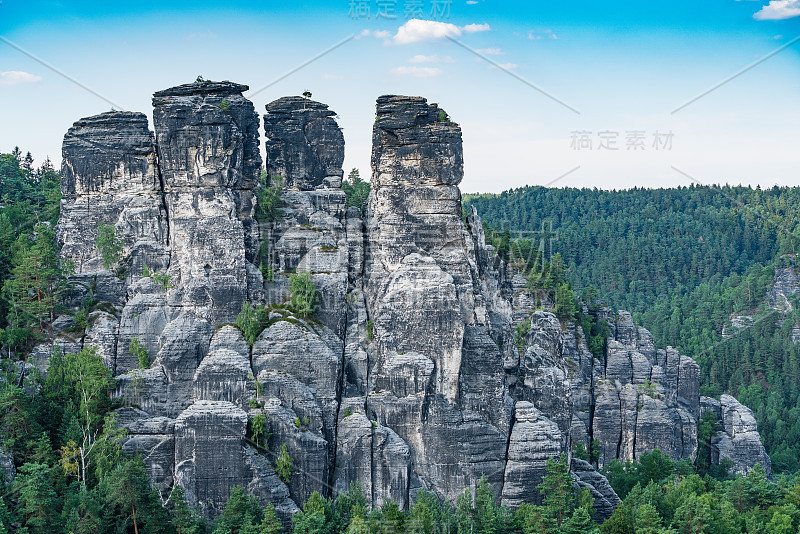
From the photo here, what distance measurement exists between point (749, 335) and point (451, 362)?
7898cm

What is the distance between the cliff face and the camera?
192 feet

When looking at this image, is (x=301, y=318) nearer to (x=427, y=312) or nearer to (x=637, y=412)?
(x=427, y=312)

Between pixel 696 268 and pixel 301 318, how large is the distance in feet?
382

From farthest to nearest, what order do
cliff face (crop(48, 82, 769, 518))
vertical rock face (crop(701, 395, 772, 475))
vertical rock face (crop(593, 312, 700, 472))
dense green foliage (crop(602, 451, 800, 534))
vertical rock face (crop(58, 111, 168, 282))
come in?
vertical rock face (crop(701, 395, 772, 475)) → vertical rock face (crop(593, 312, 700, 472)) → vertical rock face (crop(58, 111, 168, 282)) → cliff face (crop(48, 82, 769, 518)) → dense green foliage (crop(602, 451, 800, 534))

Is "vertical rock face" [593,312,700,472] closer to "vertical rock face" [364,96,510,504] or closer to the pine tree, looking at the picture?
"vertical rock face" [364,96,510,504]

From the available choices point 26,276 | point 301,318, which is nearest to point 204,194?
point 301,318

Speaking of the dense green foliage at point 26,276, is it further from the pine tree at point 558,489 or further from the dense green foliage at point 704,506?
the dense green foliage at point 704,506

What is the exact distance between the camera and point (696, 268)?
543ft

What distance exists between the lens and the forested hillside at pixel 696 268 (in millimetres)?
118125

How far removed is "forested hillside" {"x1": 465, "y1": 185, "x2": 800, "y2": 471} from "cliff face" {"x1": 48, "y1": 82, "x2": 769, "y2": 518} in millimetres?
→ 25705

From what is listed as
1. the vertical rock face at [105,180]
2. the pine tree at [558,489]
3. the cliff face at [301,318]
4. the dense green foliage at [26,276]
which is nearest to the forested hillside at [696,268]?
the cliff face at [301,318]

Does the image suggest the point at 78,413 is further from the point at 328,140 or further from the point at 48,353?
the point at 328,140

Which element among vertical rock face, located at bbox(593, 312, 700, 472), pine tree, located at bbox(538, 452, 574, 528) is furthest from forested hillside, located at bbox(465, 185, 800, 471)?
pine tree, located at bbox(538, 452, 574, 528)

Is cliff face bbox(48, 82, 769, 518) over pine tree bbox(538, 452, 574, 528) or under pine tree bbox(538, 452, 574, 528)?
over
